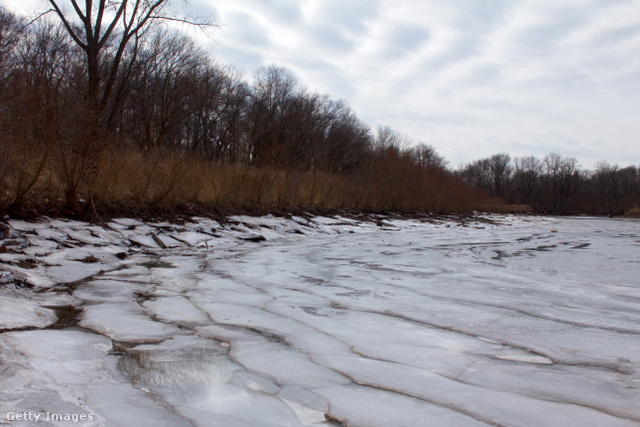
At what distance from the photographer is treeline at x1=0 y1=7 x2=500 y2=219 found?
6.24 m

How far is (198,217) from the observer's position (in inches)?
362

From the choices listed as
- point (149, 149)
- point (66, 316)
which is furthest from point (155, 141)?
point (66, 316)

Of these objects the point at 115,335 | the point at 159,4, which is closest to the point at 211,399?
the point at 115,335

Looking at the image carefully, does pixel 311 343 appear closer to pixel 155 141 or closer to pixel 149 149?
pixel 149 149

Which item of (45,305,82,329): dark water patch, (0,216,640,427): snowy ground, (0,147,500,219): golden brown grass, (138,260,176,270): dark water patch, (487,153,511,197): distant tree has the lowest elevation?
(138,260,176,270): dark water patch

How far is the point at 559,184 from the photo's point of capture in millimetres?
72438

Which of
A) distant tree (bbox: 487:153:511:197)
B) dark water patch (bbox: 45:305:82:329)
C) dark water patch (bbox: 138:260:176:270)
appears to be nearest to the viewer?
dark water patch (bbox: 45:305:82:329)

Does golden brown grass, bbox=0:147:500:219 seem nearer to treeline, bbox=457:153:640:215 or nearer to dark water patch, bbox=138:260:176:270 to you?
dark water patch, bbox=138:260:176:270

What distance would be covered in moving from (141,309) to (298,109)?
33.7m

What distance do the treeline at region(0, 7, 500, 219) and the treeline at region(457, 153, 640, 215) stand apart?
4246 centimetres

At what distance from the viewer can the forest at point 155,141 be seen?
634cm

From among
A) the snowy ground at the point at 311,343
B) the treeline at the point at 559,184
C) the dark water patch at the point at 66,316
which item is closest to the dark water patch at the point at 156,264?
the snowy ground at the point at 311,343

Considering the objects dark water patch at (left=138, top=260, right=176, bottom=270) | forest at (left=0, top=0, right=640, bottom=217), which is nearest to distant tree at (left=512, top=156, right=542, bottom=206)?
forest at (left=0, top=0, right=640, bottom=217)

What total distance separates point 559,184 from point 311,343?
80.2 metres
